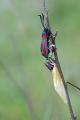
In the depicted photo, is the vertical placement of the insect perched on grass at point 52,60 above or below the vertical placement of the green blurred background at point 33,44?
above

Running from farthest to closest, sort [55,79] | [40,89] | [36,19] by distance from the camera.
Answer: [36,19], [40,89], [55,79]

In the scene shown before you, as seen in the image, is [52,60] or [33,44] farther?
[33,44]

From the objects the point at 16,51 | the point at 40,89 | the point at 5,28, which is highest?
the point at 16,51

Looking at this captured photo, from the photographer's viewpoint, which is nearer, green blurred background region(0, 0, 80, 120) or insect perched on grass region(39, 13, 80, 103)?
insect perched on grass region(39, 13, 80, 103)

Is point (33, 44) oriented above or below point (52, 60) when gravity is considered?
below

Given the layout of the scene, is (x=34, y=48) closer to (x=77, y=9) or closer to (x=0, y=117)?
(x=77, y=9)

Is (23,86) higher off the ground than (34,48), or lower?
higher

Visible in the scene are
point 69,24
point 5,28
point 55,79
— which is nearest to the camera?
point 55,79

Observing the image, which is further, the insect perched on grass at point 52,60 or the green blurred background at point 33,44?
the green blurred background at point 33,44

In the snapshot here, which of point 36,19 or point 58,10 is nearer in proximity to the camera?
point 36,19

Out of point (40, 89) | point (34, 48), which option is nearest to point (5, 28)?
point (34, 48)

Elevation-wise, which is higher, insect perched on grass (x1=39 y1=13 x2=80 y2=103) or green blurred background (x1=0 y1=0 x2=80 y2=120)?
insect perched on grass (x1=39 y1=13 x2=80 y2=103)
